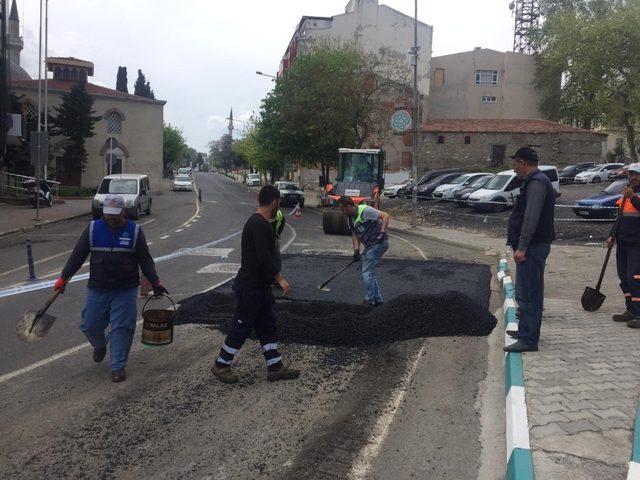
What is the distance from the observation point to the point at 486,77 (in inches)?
2269

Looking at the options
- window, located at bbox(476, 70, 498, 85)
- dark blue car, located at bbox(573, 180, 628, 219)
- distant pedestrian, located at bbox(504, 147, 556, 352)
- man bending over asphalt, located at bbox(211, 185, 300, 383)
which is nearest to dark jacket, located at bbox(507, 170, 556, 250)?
distant pedestrian, located at bbox(504, 147, 556, 352)

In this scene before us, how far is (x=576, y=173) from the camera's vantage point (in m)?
42.2

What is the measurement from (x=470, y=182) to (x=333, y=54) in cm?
1214

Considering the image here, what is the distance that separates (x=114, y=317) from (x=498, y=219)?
21.5m

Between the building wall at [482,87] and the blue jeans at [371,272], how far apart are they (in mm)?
51547

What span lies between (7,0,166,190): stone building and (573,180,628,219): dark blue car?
35.7 metres

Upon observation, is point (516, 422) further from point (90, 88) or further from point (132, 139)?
point (90, 88)

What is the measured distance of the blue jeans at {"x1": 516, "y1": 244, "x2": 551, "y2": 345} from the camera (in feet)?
19.4

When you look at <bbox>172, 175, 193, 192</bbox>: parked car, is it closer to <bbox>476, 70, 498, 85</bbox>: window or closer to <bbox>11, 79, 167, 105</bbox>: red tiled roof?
<bbox>11, 79, 167, 105</bbox>: red tiled roof

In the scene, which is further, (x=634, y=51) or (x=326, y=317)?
(x=634, y=51)

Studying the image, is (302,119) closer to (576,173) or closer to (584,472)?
(576,173)

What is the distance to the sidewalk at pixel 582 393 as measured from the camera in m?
3.75

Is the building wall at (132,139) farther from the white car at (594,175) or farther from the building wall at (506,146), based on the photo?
the white car at (594,175)

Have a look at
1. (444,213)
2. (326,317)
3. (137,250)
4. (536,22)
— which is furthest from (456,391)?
(536,22)
